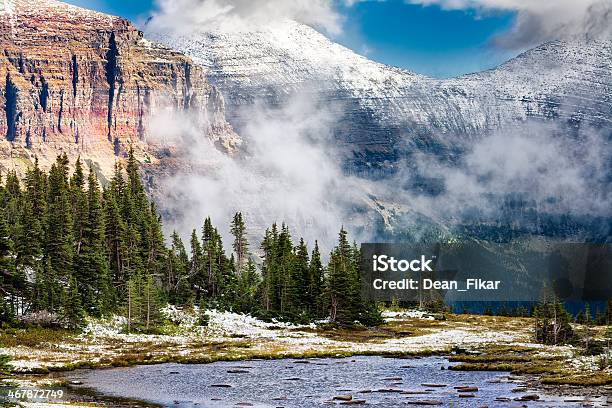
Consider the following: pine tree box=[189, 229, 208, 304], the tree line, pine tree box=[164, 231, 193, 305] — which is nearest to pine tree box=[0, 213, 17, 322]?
the tree line

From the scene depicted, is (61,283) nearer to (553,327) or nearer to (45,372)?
(45,372)

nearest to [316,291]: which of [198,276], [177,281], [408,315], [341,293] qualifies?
[341,293]

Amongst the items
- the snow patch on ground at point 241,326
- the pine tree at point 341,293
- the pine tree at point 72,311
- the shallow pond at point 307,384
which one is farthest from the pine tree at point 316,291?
the shallow pond at point 307,384

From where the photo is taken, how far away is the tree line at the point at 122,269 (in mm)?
121562

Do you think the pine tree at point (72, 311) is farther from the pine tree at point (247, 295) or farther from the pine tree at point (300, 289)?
the pine tree at point (300, 289)

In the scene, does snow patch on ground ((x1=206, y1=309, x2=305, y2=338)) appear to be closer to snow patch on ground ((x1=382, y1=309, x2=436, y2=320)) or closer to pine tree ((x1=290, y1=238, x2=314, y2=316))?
pine tree ((x1=290, y1=238, x2=314, y2=316))

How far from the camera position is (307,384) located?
80.4 metres

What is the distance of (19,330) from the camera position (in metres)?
111

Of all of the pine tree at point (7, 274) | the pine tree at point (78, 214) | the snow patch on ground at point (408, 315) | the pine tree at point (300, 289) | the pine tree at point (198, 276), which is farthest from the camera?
the snow patch on ground at point (408, 315)

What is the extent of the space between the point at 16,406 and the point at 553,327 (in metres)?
93.6

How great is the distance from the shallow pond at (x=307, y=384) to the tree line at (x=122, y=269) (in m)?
33.6

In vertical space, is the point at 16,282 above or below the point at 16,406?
above

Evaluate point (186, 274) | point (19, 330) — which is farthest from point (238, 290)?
point (19, 330)

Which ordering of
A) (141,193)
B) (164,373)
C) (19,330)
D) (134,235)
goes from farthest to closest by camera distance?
(141,193) < (134,235) < (19,330) < (164,373)
